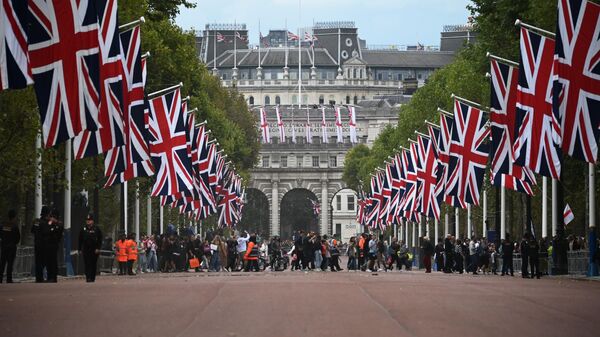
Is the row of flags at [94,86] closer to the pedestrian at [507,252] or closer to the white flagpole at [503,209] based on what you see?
the pedestrian at [507,252]

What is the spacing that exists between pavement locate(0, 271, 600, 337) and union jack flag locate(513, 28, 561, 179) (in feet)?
35.4

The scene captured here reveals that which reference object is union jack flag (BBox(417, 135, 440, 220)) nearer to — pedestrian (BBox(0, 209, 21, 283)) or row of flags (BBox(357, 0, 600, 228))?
row of flags (BBox(357, 0, 600, 228))

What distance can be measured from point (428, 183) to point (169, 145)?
17826 mm

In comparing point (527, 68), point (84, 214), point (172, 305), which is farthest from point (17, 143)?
point (172, 305)

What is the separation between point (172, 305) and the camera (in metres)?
27.3

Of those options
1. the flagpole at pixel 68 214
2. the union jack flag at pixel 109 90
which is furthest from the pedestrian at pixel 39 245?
the flagpole at pixel 68 214

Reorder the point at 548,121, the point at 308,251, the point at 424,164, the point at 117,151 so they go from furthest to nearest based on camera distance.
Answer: the point at 424,164 < the point at 308,251 < the point at 117,151 < the point at 548,121

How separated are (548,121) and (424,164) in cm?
2952

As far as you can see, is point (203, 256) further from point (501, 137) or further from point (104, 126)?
point (104, 126)

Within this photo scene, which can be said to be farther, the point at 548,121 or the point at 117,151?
the point at 117,151

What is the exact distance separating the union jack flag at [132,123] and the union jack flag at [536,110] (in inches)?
435

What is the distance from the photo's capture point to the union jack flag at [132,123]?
48.2 metres

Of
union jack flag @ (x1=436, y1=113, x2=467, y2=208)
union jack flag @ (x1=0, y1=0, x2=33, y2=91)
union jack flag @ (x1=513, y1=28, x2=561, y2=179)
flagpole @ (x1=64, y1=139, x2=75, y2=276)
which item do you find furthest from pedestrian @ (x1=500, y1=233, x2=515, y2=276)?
union jack flag @ (x1=0, y1=0, x2=33, y2=91)

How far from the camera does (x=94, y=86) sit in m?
38.3
